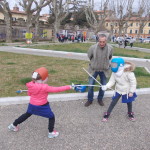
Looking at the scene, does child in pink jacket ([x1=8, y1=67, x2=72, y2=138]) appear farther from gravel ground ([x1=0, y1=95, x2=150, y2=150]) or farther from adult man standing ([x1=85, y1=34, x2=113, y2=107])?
adult man standing ([x1=85, y1=34, x2=113, y2=107])

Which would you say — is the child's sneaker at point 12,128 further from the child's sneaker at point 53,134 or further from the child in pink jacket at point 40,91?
the child's sneaker at point 53,134

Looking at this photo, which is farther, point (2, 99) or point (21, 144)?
point (2, 99)

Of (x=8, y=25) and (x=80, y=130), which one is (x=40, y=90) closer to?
(x=80, y=130)

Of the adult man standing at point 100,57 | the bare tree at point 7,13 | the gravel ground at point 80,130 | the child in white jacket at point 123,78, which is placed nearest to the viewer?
the gravel ground at point 80,130

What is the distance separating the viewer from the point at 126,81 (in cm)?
355

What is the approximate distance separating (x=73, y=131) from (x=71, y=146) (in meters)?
0.44

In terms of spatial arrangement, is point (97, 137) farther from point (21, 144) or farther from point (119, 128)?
point (21, 144)

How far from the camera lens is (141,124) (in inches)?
145

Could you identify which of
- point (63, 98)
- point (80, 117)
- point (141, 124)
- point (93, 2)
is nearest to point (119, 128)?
point (141, 124)

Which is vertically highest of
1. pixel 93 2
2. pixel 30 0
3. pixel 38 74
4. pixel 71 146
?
pixel 93 2

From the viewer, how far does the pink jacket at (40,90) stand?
2.82 metres

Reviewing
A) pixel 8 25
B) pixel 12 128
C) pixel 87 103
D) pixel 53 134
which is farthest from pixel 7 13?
pixel 53 134

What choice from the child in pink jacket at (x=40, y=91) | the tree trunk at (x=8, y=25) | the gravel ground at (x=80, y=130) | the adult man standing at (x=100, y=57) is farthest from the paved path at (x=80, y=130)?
the tree trunk at (x=8, y=25)

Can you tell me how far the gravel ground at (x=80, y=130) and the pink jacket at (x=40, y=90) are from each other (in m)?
0.64
